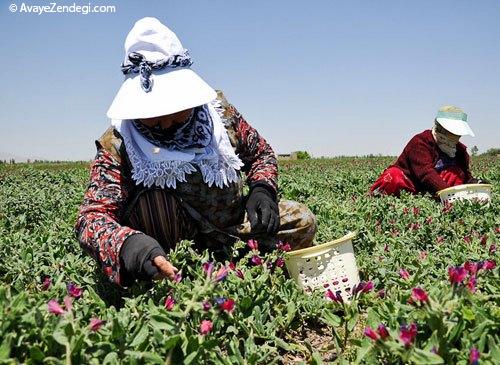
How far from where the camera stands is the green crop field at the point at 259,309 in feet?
5.30

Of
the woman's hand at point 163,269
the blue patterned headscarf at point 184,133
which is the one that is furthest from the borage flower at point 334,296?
the blue patterned headscarf at point 184,133

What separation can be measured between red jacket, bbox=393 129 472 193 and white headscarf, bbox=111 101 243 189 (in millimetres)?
3147

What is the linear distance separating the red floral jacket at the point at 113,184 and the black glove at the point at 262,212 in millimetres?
165

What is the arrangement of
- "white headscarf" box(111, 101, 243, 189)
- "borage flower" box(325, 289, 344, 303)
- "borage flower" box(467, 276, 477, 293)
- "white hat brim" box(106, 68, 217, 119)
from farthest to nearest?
"white headscarf" box(111, 101, 243, 189), "white hat brim" box(106, 68, 217, 119), "borage flower" box(325, 289, 344, 303), "borage flower" box(467, 276, 477, 293)

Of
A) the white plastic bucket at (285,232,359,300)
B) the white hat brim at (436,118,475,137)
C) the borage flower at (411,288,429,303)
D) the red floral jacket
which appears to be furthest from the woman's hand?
the white hat brim at (436,118,475,137)

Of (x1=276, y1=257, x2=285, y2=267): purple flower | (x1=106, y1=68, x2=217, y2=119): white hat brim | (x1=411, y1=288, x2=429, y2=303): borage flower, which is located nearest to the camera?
(x1=411, y1=288, x2=429, y2=303): borage flower

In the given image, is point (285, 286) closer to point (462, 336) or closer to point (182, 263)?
point (182, 263)

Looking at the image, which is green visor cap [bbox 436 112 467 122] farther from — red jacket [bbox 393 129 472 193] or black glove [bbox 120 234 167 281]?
black glove [bbox 120 234 167 281]

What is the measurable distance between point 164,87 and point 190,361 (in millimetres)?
1297

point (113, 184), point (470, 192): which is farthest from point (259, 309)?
point (470, 192)

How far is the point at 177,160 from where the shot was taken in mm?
2844

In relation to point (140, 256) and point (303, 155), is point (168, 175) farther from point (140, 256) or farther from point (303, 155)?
point (303, 155)

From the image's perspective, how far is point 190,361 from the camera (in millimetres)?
A: 1639

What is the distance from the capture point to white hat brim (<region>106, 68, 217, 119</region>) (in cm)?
245
